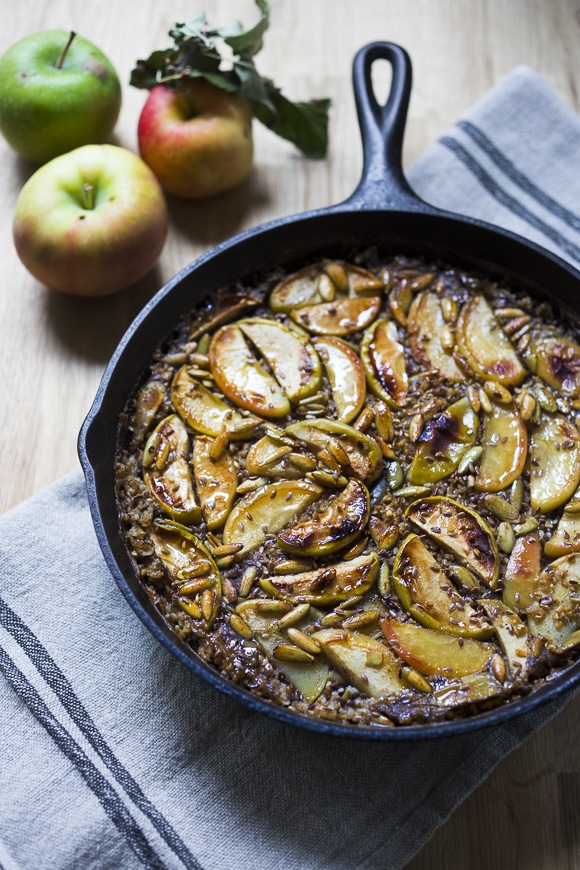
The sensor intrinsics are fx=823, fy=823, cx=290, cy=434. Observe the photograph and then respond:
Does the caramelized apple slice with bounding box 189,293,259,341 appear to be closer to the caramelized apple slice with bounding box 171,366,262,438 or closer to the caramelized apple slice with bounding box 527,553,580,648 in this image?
the caramelized apple slice with bounding box 171,366,262,438

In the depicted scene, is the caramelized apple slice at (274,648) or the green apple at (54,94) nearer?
the caramelized apple slice at (274,648)

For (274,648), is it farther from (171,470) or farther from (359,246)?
(359,246)

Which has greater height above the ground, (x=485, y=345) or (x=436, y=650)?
(x=485, y=345)

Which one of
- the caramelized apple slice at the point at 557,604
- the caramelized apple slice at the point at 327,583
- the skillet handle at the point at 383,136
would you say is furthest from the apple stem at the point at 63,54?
the caramelized apple slice at the point at 557,604

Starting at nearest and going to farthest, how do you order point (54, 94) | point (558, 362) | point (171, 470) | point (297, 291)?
point (171, 470) → point (558, 362) → point (297, 291) → point (54, 94)

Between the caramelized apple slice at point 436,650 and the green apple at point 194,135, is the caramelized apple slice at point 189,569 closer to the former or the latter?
the caramelized apple slice at point 436,650

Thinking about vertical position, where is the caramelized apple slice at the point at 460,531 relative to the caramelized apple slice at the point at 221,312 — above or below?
below

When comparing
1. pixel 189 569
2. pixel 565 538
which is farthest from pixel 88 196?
pixel 565 538
